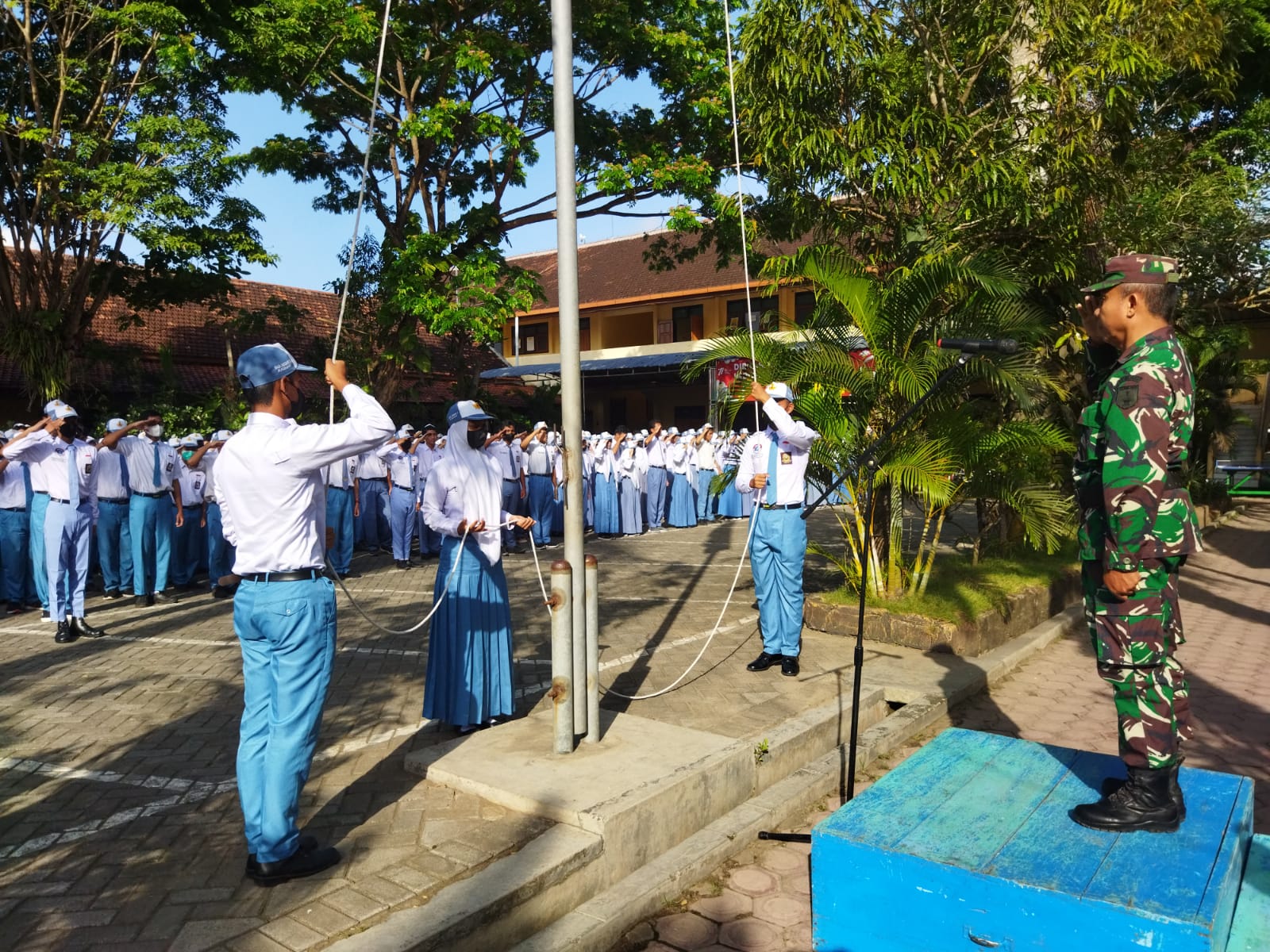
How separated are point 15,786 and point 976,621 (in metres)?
6.39

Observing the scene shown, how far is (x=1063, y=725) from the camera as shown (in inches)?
235

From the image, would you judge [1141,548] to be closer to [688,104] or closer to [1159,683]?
[1159,683]

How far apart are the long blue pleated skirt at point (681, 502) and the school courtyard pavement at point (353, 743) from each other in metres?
8.05

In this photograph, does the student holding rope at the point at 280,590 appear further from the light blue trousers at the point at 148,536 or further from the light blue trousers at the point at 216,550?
the light blue trousers at the point at 216,550

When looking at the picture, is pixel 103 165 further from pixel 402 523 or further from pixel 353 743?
pixel 353 743

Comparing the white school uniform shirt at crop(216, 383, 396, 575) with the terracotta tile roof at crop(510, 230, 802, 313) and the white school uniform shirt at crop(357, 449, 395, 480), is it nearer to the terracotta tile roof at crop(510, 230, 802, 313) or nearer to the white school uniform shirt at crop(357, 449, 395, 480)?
the white school uniform shirt at crop(357, 449, 395, 480)

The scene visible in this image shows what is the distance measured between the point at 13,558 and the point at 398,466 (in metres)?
4.89

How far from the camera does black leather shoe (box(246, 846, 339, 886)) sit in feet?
11.2

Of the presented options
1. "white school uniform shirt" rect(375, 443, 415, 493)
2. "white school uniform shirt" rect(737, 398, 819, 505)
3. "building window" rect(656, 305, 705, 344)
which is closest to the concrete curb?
"white school uniform shirt" rect(737, 398, 819, 505)

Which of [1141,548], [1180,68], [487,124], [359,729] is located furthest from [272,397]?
[487,124]

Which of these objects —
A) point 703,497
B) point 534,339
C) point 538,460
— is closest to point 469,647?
point 538,460

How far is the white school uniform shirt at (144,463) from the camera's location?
10.4 meters

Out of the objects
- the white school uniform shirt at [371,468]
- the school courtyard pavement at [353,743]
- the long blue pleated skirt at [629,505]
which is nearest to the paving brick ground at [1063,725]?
the school courtyard pavement at [353,743]

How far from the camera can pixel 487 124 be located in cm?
1453
